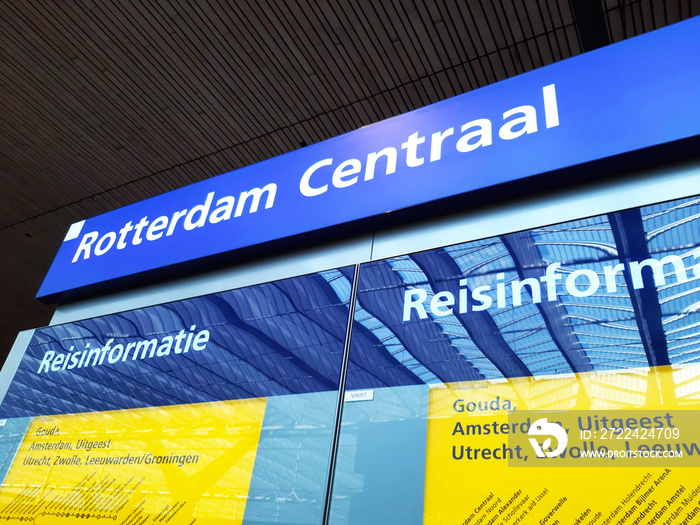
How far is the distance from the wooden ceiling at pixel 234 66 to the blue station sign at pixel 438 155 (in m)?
2.62

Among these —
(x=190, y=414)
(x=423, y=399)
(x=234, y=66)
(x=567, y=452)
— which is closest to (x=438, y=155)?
(x=423, y=399)

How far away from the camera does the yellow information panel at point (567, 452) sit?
1091mm

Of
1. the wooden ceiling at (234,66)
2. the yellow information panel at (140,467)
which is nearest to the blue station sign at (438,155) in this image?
the yellow information panel at (140,467)

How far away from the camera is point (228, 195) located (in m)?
2.48

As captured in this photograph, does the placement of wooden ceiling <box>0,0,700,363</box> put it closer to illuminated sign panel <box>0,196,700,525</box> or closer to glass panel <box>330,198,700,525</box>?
illuminated sign panel <box>0,196,700,525</box>

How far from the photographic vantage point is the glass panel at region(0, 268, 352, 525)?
1.55m

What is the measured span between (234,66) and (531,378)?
14.7ft

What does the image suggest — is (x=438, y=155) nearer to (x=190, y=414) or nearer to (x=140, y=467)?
(x=190, y=414)

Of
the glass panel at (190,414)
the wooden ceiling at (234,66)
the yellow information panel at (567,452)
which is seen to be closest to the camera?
the yellow information panel at (567,452)

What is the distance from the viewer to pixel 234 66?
4.97m

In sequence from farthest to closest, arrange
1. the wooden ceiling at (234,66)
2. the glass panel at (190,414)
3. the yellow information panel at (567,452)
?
the wooden ceiling at (234,66) < the glass panel at (190,414) < the yellow information panel at (567,452)

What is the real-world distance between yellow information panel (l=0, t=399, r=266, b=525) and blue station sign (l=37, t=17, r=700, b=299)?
713 mm

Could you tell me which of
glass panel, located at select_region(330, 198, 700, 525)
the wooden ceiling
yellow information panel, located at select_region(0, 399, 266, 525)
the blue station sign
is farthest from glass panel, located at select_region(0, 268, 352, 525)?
the wooden ceiling

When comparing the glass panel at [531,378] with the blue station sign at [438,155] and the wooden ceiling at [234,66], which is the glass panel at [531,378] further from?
the wooden ceiling at [234,66]
